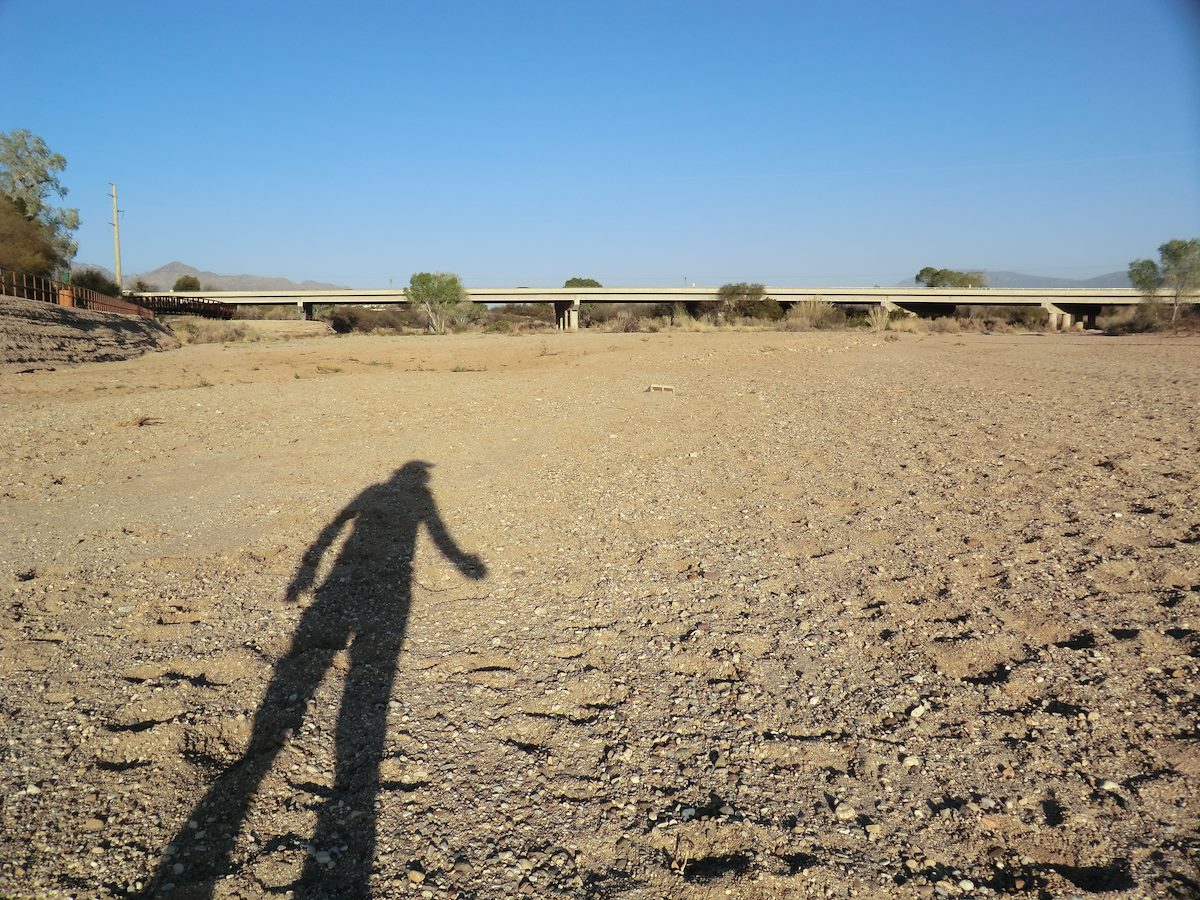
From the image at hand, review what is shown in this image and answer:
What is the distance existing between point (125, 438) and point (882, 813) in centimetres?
928

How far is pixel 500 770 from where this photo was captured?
9.51 ft

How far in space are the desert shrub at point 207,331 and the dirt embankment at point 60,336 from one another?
264 inches

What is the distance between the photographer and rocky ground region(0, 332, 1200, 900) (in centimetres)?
244

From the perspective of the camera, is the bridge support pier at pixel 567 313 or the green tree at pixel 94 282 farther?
the bridge support pier at pixel 567 313

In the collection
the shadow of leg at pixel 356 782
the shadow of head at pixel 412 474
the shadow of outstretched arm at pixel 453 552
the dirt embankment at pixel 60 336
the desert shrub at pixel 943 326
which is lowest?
the shadow of leg at pixel 356 782

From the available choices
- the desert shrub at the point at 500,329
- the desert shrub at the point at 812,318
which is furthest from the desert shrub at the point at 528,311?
the desert shrub at the point at 812,318

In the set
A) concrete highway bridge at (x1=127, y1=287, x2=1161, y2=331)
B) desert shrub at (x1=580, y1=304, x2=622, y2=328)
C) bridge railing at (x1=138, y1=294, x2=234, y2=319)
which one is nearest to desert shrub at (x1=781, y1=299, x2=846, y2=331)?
concrete highway bridge at (x1=127, y1=287, x2=1161, y2=331)

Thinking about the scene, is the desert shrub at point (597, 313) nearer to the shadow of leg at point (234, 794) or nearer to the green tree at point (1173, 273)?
the green tree at point (1173, 273)

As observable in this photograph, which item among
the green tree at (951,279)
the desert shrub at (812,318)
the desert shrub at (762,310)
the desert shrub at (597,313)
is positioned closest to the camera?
the desert shrub at (812,318)

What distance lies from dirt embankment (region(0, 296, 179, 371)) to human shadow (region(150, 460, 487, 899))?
13898mm

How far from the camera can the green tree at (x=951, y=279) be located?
7925 centimetres

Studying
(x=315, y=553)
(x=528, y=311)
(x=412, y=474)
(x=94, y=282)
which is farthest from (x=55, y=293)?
(x=528, y=311)

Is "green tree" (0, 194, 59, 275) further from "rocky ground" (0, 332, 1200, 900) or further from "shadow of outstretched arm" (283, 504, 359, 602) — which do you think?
"shadow of outstretched arm" (283, 504, 359, 602)

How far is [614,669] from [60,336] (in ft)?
64.7
